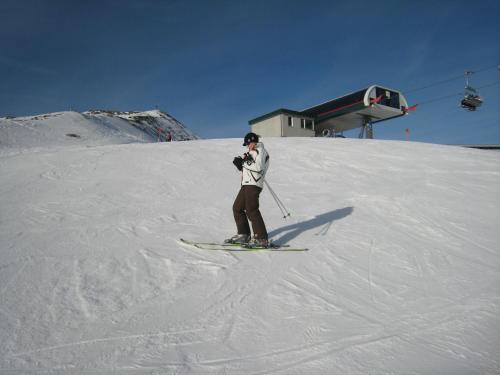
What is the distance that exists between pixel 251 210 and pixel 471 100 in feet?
83.2

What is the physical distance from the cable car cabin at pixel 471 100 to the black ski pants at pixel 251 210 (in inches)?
979

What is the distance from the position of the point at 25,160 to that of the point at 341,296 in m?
10.8

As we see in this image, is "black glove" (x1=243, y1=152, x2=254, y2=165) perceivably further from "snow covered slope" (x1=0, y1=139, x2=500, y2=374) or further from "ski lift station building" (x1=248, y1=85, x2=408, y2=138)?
"ski lift station building" (x1=248, y1=85, x2=408, y2=138)

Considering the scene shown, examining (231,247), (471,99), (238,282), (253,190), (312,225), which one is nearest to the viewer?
(238,282)

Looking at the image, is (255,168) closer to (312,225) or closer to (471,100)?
(312,225)

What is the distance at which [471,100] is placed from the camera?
23703mm

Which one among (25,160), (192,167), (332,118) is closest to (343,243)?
(192,167)

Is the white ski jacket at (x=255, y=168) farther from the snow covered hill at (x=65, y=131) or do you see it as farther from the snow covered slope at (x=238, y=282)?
the snow covered hill at (x=65, y=131)

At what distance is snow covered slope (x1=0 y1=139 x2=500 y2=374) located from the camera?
257 centimetres

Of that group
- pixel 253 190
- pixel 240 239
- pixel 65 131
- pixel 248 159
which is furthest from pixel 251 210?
pixel 65 131

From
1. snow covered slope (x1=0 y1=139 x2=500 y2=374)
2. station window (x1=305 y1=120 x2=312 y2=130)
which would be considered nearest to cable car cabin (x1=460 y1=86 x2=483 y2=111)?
station window (x1=305 y1=120 x2=312 y2=130)

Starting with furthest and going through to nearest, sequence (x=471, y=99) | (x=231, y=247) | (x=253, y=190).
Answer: (x=471, y=99) < (x=253, y=190) < (x=231, y=247)

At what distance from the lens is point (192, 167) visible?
10781 mm

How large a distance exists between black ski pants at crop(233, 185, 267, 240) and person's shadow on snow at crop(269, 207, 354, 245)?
640 millimetres
